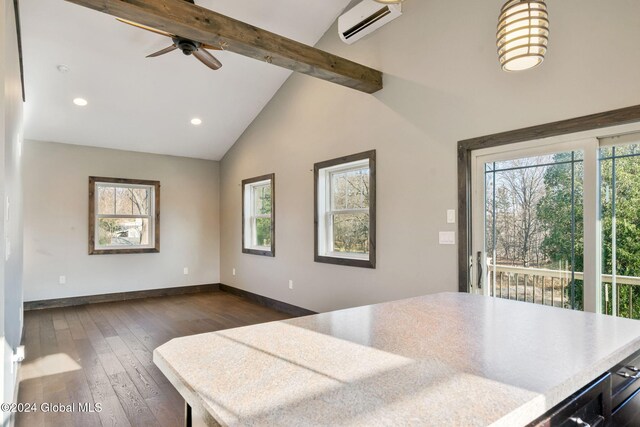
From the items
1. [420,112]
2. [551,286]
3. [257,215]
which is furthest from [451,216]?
[257,215]

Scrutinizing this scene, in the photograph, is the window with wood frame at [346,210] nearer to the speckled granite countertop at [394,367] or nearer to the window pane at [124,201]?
the speckled granite countertop at [394,367]

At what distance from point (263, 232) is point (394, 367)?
5.30 m

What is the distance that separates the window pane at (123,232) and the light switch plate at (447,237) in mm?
5258

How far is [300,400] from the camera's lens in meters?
0.80

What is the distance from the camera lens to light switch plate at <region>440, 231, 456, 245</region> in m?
3.27

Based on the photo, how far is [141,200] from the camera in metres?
6.58

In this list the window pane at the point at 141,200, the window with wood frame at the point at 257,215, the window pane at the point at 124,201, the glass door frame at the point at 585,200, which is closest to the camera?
the glass door frame at the point at 585,200

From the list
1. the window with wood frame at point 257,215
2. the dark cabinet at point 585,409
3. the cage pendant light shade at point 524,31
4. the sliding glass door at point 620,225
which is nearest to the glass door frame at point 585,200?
the sliding glass door at point 620,225

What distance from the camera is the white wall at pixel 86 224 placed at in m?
5.59

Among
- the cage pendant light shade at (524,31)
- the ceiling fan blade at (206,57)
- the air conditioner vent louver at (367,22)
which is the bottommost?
the cage pendant light shade at (524,31)

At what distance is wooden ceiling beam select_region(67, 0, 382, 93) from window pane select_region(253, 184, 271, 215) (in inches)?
105

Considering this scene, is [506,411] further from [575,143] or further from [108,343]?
[108,343]

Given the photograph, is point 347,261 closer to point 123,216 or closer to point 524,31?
point 524,31

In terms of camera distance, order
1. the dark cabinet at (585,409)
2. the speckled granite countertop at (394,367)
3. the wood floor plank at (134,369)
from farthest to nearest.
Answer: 1. the wood floor plank at (134,369)
2. the dark cabinet at (585,409)
3. the speckled granite countertop at (394,367)
